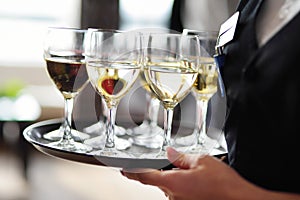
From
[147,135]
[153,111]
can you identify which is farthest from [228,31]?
[153,111]

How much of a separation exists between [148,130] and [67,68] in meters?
0.22

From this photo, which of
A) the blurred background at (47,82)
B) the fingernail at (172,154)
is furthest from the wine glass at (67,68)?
the blurred background at (47,82)

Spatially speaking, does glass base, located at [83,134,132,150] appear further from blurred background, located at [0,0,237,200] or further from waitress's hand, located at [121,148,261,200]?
blurred background, located at [0,0,237,200]

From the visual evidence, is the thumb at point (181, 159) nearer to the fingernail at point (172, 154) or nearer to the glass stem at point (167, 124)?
the fingernail at point (172, 154)

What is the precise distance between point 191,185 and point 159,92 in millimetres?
232

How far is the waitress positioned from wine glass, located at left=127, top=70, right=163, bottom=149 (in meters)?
Result: 0.27

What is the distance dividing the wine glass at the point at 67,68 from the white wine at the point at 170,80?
14 centimetres

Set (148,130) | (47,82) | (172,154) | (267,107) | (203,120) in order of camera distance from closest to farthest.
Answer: (267,107) < (172,154) < (203,120) < (148,130) < (47,82)

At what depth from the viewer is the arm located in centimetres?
67

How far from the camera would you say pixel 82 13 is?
3562 millimetres

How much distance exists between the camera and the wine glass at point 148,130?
3.39 ft

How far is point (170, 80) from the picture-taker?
884 millimetres

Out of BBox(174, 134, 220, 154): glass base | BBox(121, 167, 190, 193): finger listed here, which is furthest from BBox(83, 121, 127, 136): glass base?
BBox(121, 167, 190, 193): finger

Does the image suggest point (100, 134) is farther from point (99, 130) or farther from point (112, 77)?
point (112, 77)
